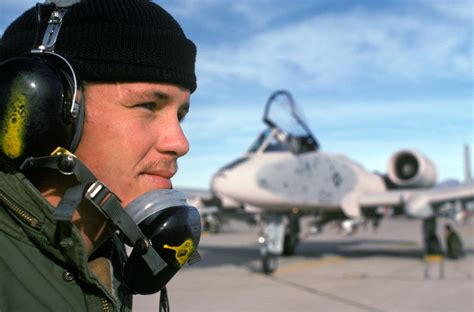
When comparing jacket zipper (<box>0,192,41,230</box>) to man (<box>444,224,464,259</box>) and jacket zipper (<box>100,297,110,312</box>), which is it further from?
man (<box>444,224,464,259</box>)

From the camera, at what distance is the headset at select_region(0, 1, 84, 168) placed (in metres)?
1.21

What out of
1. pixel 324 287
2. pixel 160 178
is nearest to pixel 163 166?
pixel 160 178

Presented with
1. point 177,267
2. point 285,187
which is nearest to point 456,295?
point 285,187

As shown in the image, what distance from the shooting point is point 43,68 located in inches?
49.5

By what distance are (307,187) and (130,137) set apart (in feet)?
38.1

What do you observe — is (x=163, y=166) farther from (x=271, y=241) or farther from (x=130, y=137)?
(x=271, y=241)

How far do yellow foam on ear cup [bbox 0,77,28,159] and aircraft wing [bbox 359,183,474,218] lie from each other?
1318 centimetres

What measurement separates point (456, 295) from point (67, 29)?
8242 millimetres

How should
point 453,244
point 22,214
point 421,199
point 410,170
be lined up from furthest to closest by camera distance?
1. point 410,170
2. point 453,244
3. point 421,199
4. point 22,214

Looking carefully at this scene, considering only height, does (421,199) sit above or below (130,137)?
below

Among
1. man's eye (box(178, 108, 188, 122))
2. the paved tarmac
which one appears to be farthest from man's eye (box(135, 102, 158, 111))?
the paved tarmac

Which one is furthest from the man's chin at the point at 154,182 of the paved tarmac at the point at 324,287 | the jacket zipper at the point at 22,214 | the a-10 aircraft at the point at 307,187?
the a-10 aircraft at the point at 307,187

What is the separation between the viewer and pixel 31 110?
1.23m

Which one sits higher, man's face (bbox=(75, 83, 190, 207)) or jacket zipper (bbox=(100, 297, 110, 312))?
man's face (bbox=(75, 83, 190, 207))
